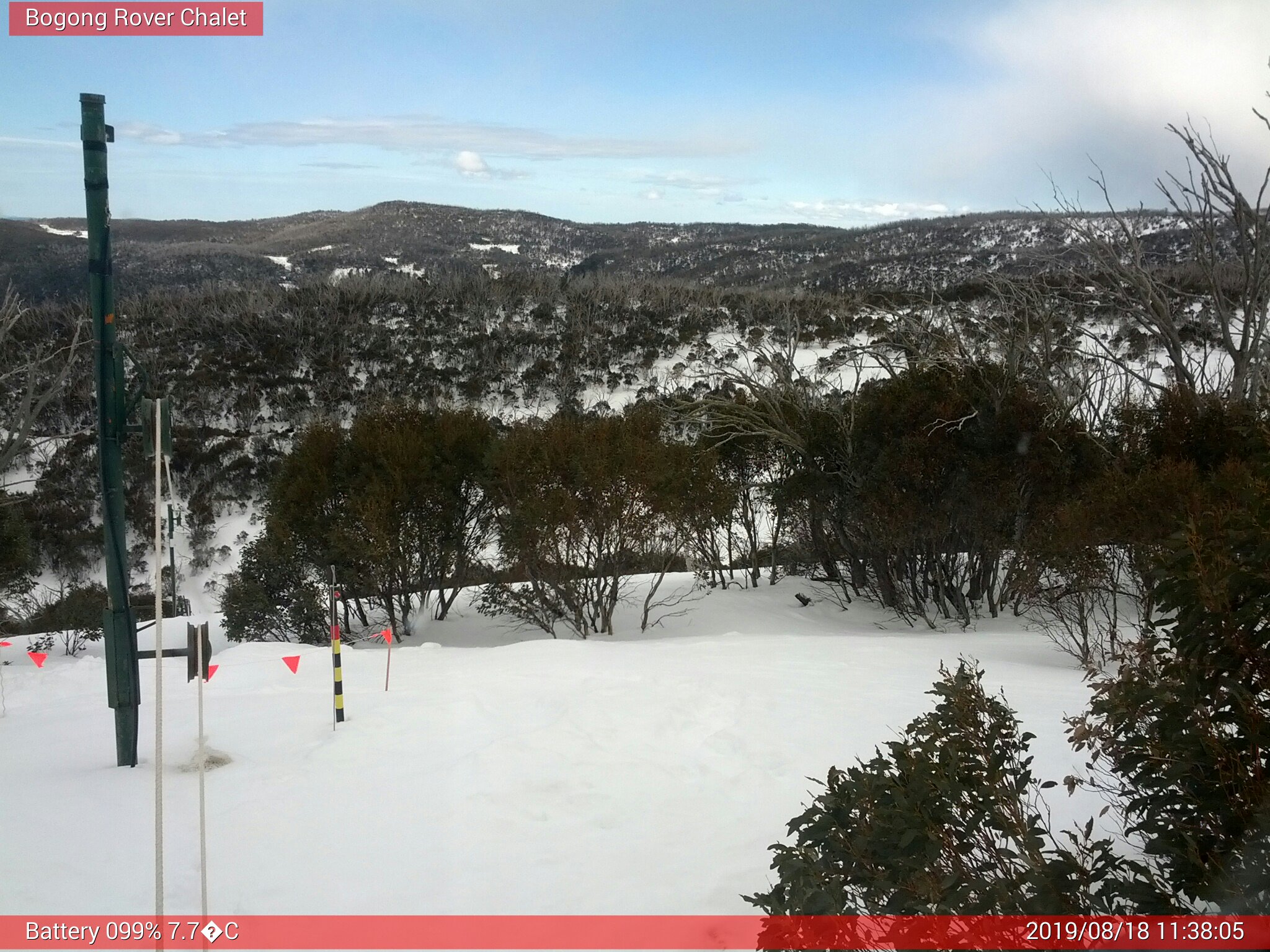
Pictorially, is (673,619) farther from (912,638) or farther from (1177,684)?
(1177,684)

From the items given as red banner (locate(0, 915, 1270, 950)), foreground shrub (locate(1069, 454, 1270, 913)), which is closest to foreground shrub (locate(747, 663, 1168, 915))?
foreground shrub (locate(1069, 454, 1270, 913))

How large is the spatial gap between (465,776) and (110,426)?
10.3 feet

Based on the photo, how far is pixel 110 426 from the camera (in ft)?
18.2

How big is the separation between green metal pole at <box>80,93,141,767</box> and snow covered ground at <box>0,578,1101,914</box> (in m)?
0.50

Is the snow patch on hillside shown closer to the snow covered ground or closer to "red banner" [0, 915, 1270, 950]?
the snow covered ground

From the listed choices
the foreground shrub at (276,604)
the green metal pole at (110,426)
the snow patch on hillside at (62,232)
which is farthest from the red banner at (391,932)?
the snow patch on hillside at (62,232)

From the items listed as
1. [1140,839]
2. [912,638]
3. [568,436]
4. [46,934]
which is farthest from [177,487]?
[1140,839]

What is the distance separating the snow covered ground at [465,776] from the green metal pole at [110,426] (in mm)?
505

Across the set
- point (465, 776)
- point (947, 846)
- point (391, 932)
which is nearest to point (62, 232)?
point (465, 776)

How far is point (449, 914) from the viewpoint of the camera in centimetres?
380

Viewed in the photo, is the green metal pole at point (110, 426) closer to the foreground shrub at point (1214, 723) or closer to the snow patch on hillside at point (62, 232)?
the foreground shrub at point (1214, 723)

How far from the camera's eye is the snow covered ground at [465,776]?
4.05m

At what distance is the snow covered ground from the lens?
4.05 metres

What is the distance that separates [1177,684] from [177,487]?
97.9ft
